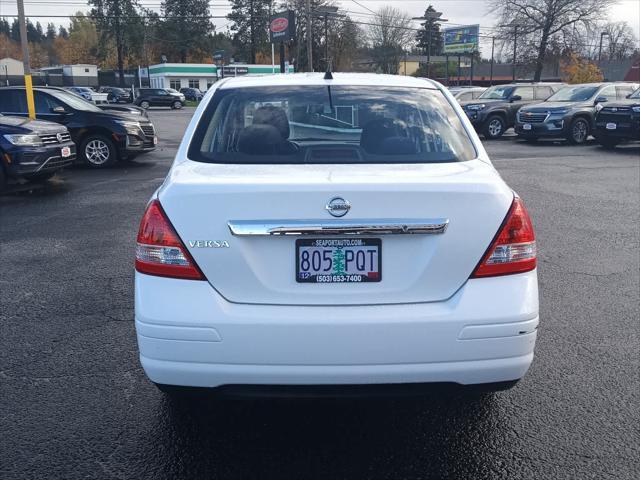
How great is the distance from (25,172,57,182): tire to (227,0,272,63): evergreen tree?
73.5m

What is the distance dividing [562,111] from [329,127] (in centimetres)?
1698

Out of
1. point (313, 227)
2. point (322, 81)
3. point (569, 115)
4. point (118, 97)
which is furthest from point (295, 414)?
point (118, 97)

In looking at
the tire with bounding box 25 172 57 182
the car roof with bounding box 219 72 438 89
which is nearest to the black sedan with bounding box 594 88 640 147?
the tire with bounding box 25 172 57 182

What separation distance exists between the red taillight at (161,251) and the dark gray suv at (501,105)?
1974cm

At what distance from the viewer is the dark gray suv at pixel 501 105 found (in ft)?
71.5

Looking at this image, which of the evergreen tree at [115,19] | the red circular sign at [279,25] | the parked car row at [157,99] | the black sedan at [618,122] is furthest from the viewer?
the evergreen tree at [115,19]

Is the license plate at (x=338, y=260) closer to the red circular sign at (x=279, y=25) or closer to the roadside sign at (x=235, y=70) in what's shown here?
the red circular sign at (x=279, y=25)

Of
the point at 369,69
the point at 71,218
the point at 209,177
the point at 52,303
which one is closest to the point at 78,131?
the point at 71,218

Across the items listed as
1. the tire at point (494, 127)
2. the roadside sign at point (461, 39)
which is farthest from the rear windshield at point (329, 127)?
the roadside sign at point (461, 39)

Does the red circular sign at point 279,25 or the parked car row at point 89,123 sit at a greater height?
the red circular sign at point 279,25

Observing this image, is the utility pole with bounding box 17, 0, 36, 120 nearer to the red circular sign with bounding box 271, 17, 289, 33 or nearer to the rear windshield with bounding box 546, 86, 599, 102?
the rear windshield with bounding box 546, 86, 599, 102

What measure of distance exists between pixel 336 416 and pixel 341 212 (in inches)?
50.1

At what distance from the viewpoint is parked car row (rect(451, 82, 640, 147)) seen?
1671cm

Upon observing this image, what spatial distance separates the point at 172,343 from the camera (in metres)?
2.63
